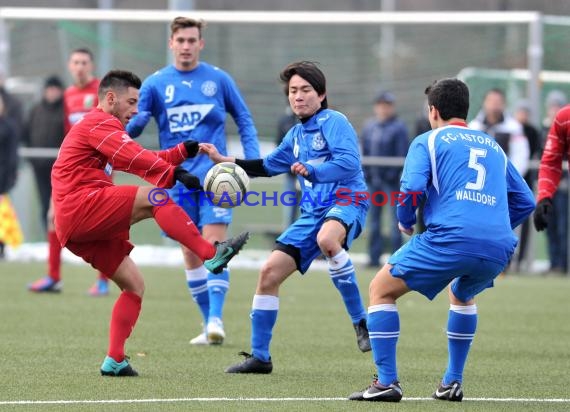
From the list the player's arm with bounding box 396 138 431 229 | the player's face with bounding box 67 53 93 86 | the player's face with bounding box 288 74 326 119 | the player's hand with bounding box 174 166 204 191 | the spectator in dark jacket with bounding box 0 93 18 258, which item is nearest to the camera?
the player's arm with bounding box 396 138 431 229

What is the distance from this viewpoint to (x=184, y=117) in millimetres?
9141

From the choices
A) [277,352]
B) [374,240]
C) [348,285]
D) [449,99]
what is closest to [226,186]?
[348,285]

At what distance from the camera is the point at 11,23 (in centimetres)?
1709

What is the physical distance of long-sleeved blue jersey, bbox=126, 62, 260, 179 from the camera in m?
9.14

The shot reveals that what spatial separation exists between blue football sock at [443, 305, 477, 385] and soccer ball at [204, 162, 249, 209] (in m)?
1.49

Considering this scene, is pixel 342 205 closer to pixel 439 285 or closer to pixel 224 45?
pixel 439 285

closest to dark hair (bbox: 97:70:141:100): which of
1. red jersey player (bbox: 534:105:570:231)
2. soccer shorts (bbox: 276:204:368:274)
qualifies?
soccer shorts (bbox: 276:204:368:274)

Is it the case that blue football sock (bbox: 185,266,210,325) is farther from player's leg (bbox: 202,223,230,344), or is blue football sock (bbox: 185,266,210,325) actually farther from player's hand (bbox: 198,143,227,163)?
player's hand (bbox: 198,143,227,163)

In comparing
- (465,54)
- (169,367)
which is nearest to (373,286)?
(169,367)

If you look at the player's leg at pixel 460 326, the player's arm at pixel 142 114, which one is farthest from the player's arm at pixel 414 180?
the player's arm at pixel 142 114

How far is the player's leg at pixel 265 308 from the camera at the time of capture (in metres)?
7.48

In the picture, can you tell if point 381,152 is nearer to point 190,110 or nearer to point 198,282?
point 190,110

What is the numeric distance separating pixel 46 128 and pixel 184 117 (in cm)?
710

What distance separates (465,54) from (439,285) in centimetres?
Answer: 1113
